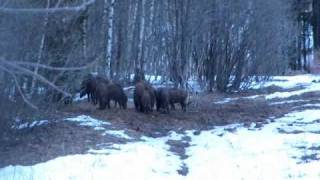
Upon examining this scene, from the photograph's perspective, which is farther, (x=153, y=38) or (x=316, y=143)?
(x=153, y=38)

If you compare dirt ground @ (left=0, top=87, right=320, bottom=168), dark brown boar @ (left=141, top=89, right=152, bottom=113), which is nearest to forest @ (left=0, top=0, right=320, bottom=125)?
dirt ground @ (left=0, top=87, right=320, bottom=168)

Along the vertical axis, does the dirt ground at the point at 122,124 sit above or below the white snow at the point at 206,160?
above

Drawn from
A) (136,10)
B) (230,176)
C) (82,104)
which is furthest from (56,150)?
(136,10)

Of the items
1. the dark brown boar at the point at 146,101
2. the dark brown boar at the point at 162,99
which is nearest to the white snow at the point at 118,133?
the dark brown boar at the point at 146,101

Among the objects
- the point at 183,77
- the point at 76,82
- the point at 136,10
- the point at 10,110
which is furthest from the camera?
the point at 136,10

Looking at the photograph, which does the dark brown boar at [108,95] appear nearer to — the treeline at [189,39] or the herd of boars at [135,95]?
the herd of boars at [135,95]

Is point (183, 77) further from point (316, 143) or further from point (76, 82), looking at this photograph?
point (316, 143)

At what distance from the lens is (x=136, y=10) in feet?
88.6

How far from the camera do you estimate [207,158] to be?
42.1 ft

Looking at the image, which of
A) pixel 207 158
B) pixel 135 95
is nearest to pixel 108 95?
pixel 135 95

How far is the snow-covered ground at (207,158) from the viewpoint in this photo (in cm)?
1121

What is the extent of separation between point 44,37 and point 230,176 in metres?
4.42

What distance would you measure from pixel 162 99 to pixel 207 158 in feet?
18.0

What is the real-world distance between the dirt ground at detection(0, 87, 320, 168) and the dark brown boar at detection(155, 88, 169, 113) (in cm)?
30
